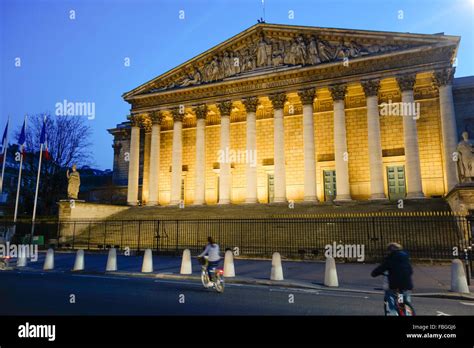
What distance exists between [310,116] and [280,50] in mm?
6955

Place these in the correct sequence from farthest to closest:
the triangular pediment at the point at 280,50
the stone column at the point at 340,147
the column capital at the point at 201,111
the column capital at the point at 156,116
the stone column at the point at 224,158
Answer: the column capital at the point at 156,116 → the column capital at the point at 201,111 → the stone column at the point at 224,158 → the stone column at the point at 340,147 → the triangular pediment at the point at 280,50

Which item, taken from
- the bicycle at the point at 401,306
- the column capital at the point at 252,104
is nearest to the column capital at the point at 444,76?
the column capital at the point at 252,104

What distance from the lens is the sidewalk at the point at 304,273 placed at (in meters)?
11.3

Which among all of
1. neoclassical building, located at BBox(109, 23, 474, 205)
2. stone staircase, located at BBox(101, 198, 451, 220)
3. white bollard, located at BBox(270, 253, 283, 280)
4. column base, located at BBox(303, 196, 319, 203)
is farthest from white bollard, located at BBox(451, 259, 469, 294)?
column base, located at BBox(303, 196, 319, 203)

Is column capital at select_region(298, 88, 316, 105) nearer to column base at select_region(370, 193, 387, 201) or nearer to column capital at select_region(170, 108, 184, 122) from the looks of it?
column base at select_region(370, 193, 387, 201)

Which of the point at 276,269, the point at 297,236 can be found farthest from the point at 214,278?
the point at 297,236

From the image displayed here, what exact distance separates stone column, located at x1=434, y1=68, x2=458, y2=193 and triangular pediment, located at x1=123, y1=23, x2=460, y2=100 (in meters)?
1.89

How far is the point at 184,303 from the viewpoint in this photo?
334 inches

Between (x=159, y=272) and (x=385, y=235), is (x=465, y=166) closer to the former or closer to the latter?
(x=385, y=235)

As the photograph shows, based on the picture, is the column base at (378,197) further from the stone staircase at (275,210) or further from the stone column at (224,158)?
the stone column at (224,158)

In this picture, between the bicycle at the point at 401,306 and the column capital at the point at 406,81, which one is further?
the column capital at the point at 406,81

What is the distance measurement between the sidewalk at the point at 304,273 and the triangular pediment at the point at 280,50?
18153 millimetres

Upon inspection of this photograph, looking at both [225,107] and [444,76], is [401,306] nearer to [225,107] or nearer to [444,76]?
[444,76]
